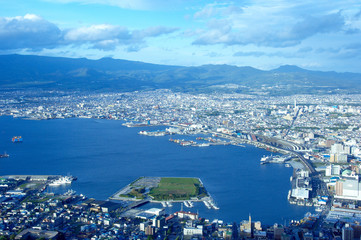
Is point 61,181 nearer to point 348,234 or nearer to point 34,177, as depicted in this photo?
point 34,177

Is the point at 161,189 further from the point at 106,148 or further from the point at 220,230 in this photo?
the point at 106,148

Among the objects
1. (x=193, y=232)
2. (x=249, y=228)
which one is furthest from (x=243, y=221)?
(x=193, y=232)

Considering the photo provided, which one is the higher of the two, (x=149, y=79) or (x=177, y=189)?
(x=149, y=79)

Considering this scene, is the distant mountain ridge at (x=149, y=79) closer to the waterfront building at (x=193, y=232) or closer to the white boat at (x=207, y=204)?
the white boat at (x=207, y=204)

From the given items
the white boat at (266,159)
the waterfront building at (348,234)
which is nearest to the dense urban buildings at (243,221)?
the waterfront building at (348,234)

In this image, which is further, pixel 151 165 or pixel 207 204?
pixel 151 165

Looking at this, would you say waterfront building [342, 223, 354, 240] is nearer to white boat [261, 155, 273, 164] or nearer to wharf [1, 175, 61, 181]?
white boat [261, 155, 273, 164]

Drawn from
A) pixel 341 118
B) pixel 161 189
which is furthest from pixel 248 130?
pixel 161 189
